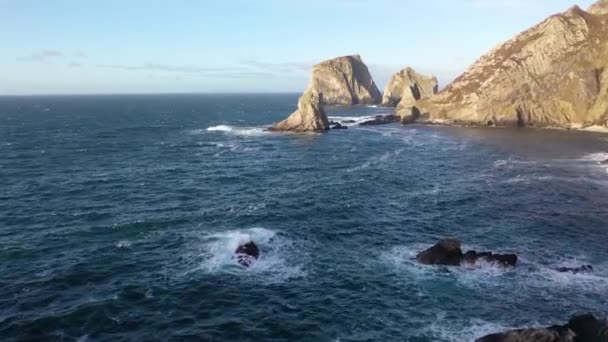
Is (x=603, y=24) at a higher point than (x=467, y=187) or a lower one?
higher

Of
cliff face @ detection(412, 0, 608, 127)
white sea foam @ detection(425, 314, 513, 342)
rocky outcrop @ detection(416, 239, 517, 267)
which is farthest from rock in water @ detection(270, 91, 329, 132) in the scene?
white sea foam @ detection(425, 314, 513, 342)

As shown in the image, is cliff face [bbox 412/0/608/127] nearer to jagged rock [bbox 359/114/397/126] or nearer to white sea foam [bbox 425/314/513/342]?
jagged rock [bbox 359/114/397/126]

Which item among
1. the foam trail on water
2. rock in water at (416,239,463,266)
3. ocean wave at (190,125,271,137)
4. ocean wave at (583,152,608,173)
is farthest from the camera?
the foam trail on water

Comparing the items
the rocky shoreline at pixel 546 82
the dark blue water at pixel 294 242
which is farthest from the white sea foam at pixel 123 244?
the rocky shoreline at pixel 546 82

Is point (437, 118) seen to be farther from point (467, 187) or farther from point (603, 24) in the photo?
point (467, 187)

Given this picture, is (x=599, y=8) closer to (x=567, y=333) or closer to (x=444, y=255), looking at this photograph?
(x=444, y=255)

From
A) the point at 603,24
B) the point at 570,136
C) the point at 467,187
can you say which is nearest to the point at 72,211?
the point at 467,187
